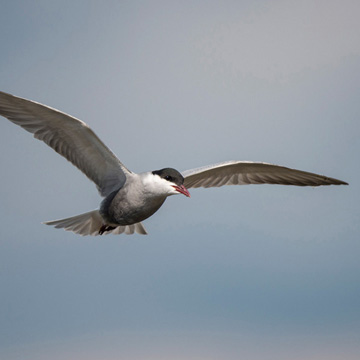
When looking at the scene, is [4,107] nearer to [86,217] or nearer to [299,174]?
[86,217]

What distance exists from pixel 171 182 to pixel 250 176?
277cm

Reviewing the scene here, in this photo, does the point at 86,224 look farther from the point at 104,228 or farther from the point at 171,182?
the point at 171,182

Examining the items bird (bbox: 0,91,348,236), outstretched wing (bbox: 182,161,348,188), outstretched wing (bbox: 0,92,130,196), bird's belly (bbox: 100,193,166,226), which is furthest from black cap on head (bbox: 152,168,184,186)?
outstretched wing (bbox: 182,161,348,188)

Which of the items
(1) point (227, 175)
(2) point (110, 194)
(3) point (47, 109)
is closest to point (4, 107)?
(3) point (47, 109)

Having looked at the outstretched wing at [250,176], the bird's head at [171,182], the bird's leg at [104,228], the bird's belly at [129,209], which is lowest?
the bird's leg at [104,228]

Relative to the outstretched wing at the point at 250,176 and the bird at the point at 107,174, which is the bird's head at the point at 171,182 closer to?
the bird at the point at 107,174

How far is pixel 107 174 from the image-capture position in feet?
34.0

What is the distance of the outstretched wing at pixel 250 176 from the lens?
1105 centimetres

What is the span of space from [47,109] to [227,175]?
3611 millimetres

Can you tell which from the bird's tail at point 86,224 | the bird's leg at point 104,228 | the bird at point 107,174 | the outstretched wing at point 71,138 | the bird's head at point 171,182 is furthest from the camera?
the bird's tail at point 86,224

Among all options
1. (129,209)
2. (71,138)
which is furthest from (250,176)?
(71,138)

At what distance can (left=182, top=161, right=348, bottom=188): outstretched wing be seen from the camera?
1105cm

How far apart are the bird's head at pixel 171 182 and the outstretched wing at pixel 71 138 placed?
0.96 m

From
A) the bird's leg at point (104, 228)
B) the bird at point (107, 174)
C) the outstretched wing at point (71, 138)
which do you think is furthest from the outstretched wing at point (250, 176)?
the bird's leg at point (104, 228)
